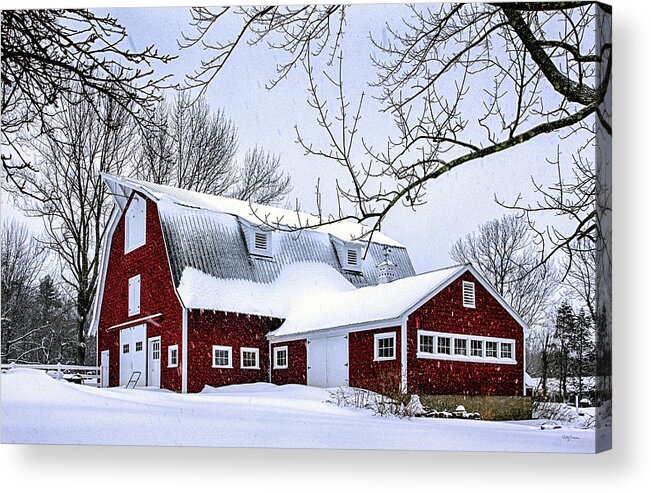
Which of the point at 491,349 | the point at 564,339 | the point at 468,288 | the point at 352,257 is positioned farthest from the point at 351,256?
the point at 564,339

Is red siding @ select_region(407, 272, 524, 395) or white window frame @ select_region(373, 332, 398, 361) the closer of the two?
red siding @ select_region(407, 272, 524, 395)

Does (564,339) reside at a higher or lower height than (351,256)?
lower

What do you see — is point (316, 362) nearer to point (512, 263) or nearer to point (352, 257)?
point (352, 257)

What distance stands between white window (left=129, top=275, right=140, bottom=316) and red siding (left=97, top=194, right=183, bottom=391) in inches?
1.0

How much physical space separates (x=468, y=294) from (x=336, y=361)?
1073 millimetres

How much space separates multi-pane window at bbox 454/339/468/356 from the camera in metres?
7.34

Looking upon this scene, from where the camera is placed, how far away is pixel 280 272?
784cm

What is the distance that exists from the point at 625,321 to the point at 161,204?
3.40 m

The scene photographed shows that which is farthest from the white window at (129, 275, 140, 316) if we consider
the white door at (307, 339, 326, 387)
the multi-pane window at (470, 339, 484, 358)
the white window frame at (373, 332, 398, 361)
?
the multi-pane window at (470, 339, 484, 358)

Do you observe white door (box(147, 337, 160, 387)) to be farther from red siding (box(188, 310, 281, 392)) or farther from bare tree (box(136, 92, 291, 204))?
bare tree (box(136, 92, 291, 204))

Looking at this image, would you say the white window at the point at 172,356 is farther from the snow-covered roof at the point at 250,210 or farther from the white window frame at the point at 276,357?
the snow-covered roof at the point at 250,210

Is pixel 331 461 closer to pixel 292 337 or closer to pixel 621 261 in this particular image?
pixel 292 337

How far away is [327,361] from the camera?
25.2 feet

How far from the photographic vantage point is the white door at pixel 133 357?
308 inches
